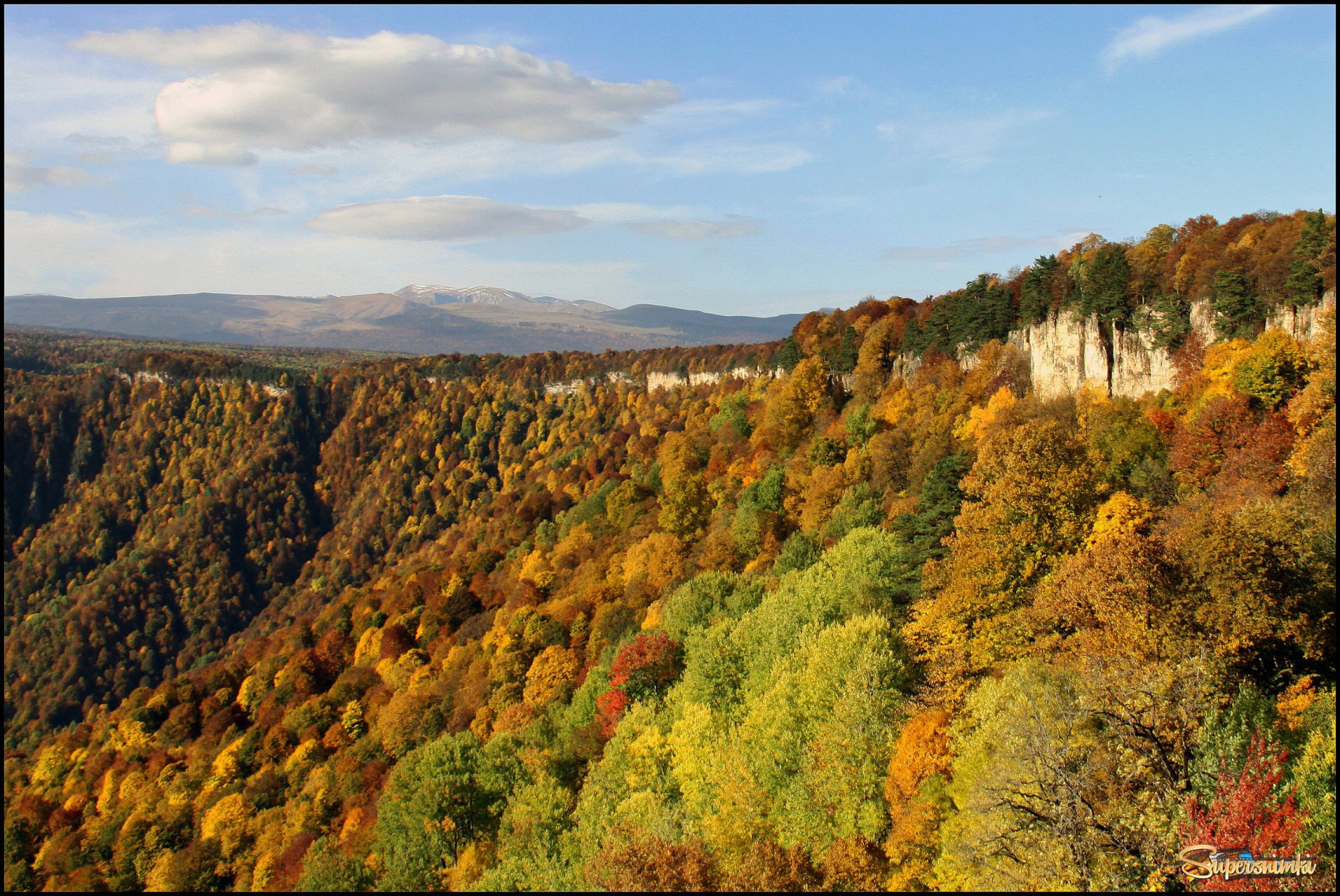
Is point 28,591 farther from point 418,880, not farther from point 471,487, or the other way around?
point 418,880

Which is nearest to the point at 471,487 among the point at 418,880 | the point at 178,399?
the point at 178,399

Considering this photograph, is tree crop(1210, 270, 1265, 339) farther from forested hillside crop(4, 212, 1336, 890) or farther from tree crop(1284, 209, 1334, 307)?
tree crop(1284, 209, 1334, 307)

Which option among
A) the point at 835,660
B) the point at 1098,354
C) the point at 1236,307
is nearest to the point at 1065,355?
the point at 1098,354

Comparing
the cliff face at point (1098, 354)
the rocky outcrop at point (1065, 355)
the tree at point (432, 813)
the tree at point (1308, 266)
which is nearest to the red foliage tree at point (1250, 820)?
the tree at point (432, 813)

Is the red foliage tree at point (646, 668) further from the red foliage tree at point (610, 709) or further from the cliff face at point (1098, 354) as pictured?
the cliff face at point (1098, 354)

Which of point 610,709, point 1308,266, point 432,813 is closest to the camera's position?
point 432,813

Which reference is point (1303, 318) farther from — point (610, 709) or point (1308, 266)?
point (610, 709)

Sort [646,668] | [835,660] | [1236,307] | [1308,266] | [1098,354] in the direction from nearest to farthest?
[835,660] → [1308,266] → [646,668] → [1236,307] → [1098,354]

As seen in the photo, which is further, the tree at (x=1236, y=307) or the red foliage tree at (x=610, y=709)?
the tree at (x=1236, y=307)
